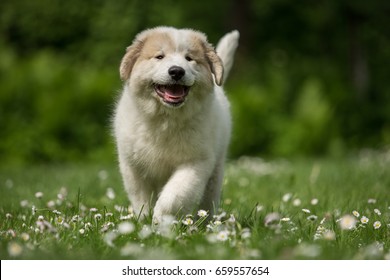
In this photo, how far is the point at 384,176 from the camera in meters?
6.52

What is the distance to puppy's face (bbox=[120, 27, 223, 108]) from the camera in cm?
370

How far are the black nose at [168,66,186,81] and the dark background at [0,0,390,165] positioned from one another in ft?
13.0

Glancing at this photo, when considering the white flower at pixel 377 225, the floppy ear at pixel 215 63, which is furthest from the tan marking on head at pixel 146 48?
the white flower at pixel 377 225

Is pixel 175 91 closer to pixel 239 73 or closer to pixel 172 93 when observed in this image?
pixel 172 93

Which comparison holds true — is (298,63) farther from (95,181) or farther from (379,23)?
(95,181)

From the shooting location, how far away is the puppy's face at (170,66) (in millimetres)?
3701

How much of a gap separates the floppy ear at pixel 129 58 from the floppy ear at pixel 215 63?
0.45 meters

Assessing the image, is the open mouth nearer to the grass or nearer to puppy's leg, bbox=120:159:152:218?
puppy's leg, bbox=120:159:152:218

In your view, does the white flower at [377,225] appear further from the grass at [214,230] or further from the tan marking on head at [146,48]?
the tan marking on head at [146,48]

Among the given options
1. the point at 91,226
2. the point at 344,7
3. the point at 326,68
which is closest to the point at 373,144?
the point at 326,68

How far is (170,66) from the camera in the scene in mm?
3654

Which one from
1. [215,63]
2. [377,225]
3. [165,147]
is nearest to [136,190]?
[165,147]

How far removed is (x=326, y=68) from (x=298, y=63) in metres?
0.89

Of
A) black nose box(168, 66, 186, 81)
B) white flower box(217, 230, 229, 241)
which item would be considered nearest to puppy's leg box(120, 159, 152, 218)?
black nose box(168, 66, 186, 81)
